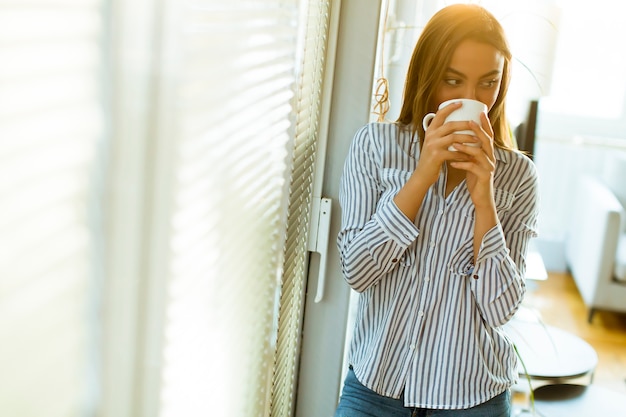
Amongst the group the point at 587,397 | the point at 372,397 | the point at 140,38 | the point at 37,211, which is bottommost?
the point at 587,397

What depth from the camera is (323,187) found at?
1.53m

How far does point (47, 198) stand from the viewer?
52 cm

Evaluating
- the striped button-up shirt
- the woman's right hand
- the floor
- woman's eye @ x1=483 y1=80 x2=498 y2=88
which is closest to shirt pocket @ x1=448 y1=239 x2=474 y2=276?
the striped button-up shirt

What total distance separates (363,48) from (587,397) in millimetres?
1037

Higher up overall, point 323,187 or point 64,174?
point 64,174

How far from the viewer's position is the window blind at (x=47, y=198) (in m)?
0.47

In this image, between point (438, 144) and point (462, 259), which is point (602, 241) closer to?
point (462, 259)

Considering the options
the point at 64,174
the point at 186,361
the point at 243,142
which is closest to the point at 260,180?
the point at 243,142

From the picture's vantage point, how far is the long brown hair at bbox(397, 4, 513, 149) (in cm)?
120

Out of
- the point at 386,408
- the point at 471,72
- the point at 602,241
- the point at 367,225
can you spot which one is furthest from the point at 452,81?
the point at 602,241

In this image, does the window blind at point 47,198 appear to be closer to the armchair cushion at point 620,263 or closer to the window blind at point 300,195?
the window blind at point 300,195

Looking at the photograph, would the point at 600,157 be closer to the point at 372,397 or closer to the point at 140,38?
the point at 372,397

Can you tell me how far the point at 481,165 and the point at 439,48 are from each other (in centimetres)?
20

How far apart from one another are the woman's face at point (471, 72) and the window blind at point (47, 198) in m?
0.74
